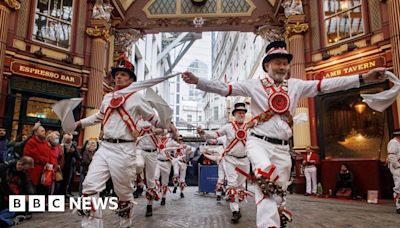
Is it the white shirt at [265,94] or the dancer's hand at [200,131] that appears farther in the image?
the dancer's hand at [200,131]

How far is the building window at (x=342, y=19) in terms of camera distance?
37.7 feet

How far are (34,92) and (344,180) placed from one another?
34.6 ft

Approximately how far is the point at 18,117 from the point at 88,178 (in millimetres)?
8355

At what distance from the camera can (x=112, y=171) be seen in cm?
386

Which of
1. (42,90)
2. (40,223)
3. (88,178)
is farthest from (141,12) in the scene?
(88,178)

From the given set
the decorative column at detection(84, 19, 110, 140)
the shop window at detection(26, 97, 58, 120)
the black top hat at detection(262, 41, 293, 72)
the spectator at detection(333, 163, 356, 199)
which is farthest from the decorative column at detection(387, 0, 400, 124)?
the shop window at detection(26, 97, 58, 120)

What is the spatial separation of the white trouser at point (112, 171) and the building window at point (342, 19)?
10.3 m

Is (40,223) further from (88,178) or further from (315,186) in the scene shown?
(315,186)

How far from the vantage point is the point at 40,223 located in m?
5.22

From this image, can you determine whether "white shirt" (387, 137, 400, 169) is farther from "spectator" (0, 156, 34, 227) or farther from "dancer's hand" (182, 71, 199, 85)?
"spectator" (0, 156, 34, 227)

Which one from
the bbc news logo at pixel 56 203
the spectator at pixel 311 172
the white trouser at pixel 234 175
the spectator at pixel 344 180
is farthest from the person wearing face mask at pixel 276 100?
the spectator at pixel 311 172

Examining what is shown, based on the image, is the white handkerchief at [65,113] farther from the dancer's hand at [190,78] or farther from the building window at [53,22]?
the building window at [53,22]

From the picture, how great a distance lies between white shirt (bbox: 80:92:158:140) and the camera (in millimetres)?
4027

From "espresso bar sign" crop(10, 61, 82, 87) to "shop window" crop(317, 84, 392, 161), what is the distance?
931cm
